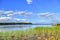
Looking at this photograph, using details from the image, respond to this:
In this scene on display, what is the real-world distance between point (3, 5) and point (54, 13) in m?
0.57

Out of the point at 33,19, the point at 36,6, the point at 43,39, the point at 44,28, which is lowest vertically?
the point at 43,39

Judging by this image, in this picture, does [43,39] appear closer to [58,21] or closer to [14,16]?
[58,21]

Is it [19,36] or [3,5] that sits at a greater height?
[3,5]

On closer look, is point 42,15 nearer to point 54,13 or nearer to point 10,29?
point 54,13

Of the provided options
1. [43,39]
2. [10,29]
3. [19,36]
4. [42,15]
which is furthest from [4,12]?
[43,39]

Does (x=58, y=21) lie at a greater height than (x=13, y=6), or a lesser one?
lesser

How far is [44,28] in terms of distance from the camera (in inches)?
55.3

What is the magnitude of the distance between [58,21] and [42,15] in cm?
19

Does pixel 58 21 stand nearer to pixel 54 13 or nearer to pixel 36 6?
pixel 54 13

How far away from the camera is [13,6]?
1.43 meters

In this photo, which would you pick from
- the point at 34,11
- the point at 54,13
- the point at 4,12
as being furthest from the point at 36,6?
the point at 4,12

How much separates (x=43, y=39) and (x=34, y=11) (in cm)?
32

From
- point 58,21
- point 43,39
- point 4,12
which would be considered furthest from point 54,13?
point 4,12

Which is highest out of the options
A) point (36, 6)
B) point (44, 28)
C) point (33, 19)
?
point (36, 6)
